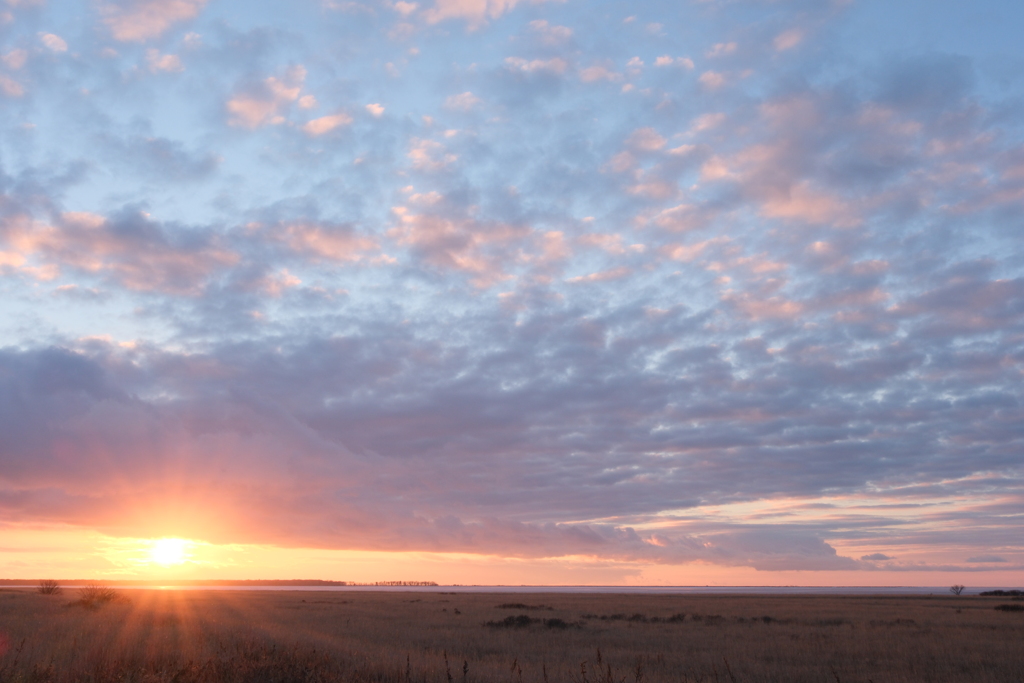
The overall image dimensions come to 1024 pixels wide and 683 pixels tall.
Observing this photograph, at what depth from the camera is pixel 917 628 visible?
40688 mm

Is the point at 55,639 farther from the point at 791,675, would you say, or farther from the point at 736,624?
the point at 736,624

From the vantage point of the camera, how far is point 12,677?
40.5 feet

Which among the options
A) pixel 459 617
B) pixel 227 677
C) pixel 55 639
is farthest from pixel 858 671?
pixel 459 617

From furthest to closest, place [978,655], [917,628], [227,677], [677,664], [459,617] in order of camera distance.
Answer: [459,617]
[917,628]
[978,655]
[677,664]
[227,677]

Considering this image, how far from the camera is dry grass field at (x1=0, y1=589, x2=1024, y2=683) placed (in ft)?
50.6

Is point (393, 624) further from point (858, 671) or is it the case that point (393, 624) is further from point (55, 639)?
point (858, 671)

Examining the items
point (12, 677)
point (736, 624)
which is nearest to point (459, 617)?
point (736, 624)

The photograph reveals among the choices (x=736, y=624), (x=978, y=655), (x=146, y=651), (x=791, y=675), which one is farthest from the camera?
(x=736, y=624)

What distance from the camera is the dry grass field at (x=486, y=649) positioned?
15414 millimetres

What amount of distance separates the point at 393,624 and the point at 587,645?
14612 mm

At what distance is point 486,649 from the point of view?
92.4 ft

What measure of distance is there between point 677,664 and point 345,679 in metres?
13.5

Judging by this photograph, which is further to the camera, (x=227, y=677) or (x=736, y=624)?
(x=736, y=624)

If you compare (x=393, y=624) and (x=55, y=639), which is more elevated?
(x=55, y=639)
